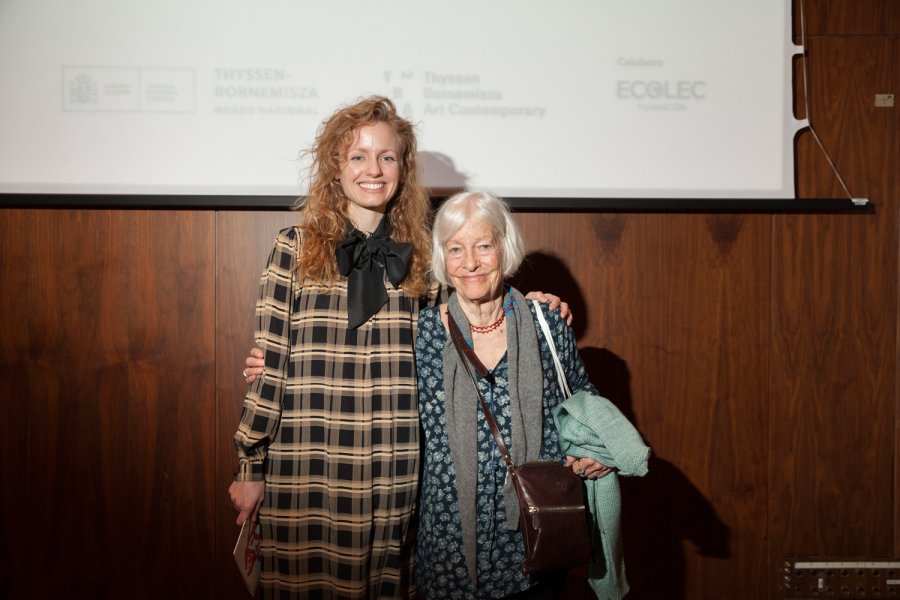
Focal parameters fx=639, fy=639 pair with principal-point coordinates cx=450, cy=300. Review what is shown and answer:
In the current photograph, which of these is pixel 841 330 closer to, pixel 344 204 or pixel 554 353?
pixel 554 353

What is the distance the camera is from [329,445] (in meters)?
1.65

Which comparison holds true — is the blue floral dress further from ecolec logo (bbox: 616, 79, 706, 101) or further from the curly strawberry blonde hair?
ecolec logo (bbox: 616, 79, 706, 101)

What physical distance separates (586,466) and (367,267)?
0.76 m

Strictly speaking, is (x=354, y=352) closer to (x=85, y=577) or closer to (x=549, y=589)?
(x=549, y=589)

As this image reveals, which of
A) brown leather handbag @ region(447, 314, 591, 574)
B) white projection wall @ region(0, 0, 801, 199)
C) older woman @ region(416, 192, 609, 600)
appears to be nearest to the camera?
brown leather handbag @ region(447, 314, 591, 574)

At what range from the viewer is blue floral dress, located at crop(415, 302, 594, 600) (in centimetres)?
154

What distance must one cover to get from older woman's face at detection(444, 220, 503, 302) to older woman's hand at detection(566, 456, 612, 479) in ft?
1.55

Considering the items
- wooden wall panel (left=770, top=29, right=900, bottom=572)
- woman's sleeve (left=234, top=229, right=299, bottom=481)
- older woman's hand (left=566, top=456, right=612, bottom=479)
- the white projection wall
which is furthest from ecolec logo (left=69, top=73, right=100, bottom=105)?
wooden wall panel (left=770, top=29, right=900, bottom=572)

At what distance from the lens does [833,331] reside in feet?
8.12

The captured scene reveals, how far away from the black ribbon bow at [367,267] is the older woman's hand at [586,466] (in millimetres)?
633

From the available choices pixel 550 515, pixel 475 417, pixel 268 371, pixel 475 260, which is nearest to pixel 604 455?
pixel 550 515

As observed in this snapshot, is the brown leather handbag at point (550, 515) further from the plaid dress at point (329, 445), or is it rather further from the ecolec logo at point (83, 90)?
the ecolec logo at point (83, 90)

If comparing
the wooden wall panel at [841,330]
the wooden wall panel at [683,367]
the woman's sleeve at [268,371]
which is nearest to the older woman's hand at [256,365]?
the woman's sleeve at [268,371]

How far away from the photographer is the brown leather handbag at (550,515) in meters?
1.42
